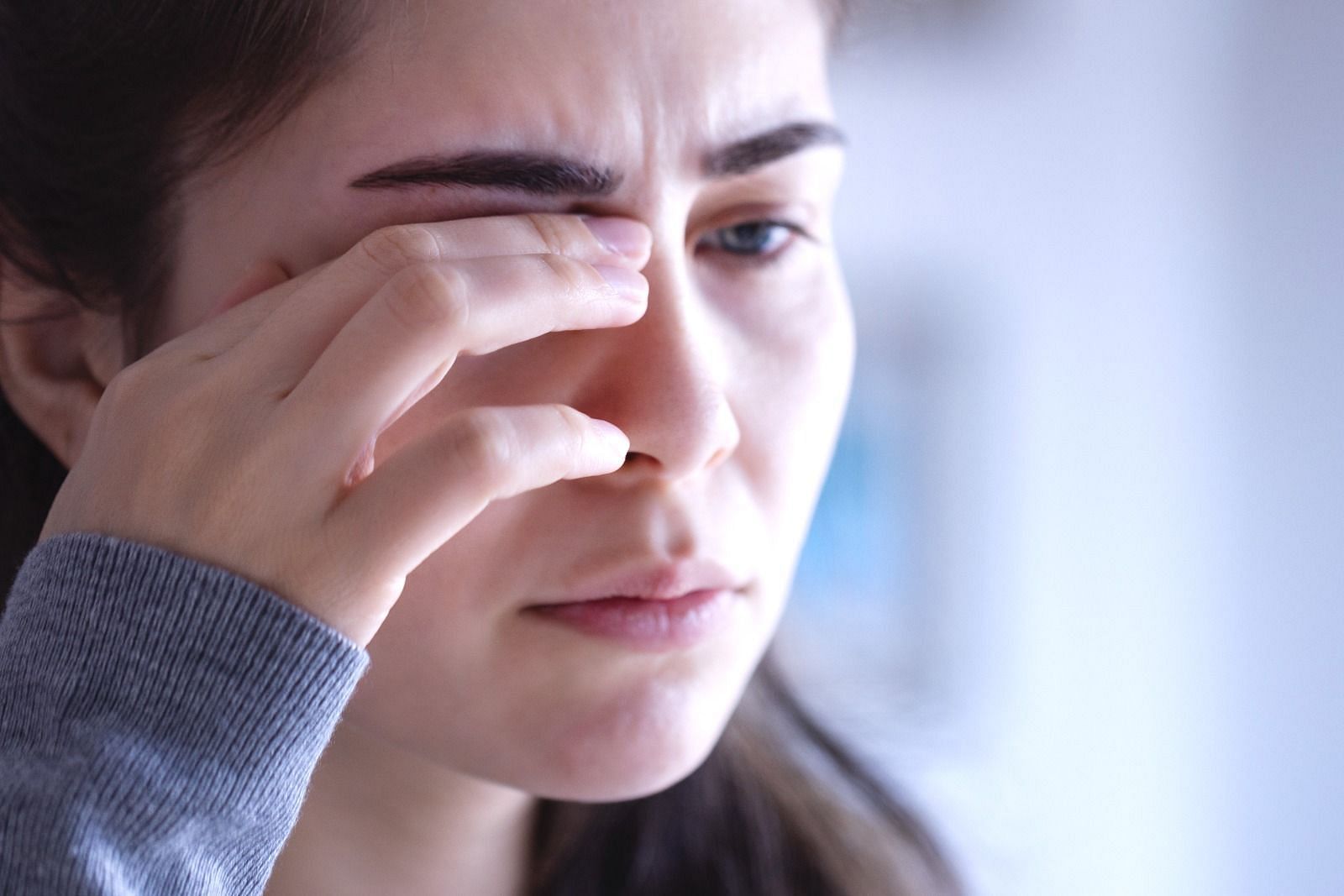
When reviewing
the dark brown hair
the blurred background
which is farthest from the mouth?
the blurred background

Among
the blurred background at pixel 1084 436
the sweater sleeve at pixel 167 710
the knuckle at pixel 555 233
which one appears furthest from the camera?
the blurred background at pixel 1084 436

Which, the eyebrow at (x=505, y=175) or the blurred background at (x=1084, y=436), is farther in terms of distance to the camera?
the blurred background at (x=1084, y=436)

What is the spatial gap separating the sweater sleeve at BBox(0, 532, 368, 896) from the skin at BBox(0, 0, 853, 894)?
20 mm

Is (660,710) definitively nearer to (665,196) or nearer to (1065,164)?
(665,196)

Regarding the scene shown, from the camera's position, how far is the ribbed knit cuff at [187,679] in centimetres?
55

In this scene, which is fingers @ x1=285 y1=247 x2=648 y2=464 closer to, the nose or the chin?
the nose

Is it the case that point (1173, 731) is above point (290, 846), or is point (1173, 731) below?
below

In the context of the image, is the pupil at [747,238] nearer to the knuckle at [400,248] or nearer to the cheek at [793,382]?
the cheek at [793,382]

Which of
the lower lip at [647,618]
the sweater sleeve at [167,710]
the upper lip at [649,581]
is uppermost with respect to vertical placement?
the sweater sleeve at [167,710]

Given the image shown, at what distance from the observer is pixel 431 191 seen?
0.65 metres

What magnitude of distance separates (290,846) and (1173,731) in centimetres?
194

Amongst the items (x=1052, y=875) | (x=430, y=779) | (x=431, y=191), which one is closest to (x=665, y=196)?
(x=431, y=191)

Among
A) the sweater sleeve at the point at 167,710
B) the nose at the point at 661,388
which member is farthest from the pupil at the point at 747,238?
the sweater sleeve at the point at 167,710

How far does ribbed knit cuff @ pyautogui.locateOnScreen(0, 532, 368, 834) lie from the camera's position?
546mm
